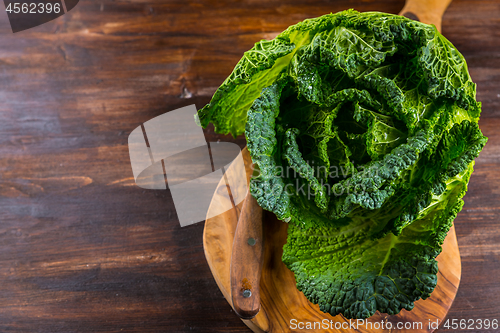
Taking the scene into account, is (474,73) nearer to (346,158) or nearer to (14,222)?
(346,158)

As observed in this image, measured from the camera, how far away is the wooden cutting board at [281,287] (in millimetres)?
2061

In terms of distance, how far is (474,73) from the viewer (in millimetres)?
2859

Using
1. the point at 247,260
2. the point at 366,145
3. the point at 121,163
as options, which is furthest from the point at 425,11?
the point at 121,163

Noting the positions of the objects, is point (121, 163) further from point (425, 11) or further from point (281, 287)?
point (425, 11)

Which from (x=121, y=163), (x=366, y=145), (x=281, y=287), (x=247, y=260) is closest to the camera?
(x=366, y=145)

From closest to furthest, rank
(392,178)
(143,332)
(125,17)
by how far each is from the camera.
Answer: (392,178)
(143,332)
(125,17)

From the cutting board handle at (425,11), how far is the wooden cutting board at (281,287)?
1553mm

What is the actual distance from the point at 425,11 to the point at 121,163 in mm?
2546

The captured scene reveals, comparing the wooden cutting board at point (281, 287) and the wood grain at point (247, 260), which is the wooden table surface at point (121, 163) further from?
the wood grain at point (247, 260)

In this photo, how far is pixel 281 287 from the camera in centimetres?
215

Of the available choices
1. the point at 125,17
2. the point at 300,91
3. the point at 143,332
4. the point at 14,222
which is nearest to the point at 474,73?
the point at 300,91

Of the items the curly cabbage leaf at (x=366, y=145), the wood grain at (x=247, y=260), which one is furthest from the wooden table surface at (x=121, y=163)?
the curly cabbage leaf at (x=366, y=145)

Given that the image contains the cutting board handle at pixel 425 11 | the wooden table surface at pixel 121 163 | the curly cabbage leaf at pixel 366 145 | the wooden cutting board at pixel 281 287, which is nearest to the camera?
the curly cabbage leaf at pixel 366 145

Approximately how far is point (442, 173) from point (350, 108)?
56 cm
